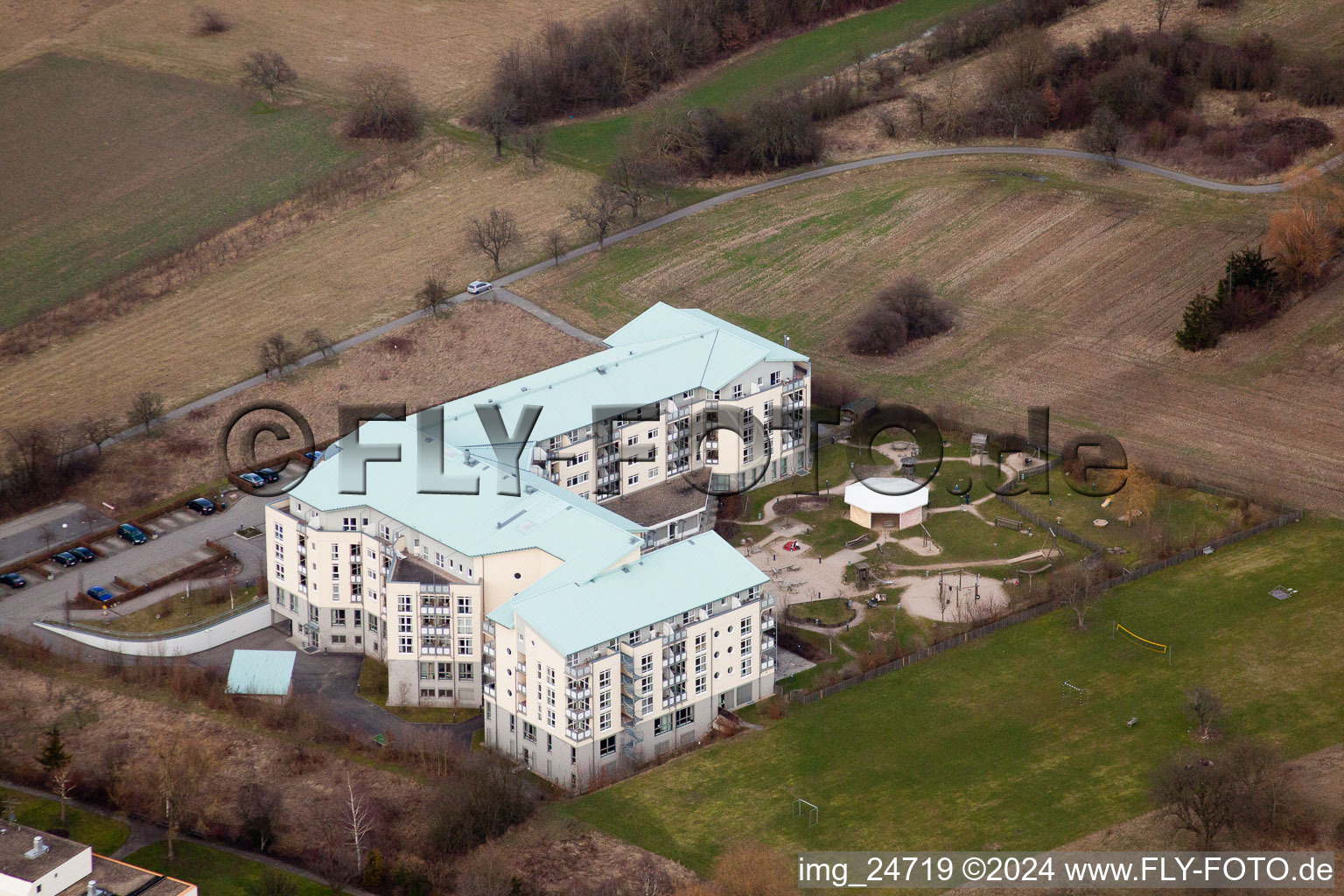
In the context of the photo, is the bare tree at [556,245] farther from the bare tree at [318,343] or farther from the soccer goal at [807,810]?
the soccer goal at [807,810]

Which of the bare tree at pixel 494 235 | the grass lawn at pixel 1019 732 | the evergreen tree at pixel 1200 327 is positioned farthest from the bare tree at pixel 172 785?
the evergreen tree at pixel 1200 327

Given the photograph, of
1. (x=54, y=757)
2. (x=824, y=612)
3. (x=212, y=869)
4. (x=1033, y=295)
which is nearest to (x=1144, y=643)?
(x=824, y=612)

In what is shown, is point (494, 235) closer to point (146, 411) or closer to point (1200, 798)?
point (146, 411)

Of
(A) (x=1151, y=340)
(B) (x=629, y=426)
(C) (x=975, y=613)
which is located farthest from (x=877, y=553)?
(A) (x=1151, y=340)

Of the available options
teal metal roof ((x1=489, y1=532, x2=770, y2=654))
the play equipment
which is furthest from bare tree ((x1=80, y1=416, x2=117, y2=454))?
the play equipment

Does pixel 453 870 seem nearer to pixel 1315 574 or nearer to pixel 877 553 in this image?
pixel 877 553
